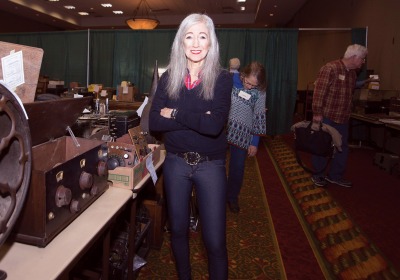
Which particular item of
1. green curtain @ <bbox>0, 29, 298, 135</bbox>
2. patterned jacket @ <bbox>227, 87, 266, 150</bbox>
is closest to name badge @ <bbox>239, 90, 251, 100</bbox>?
patterned jacket @ <bbox>227, 87, 266, 150</bbox>

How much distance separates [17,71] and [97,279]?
109 cm

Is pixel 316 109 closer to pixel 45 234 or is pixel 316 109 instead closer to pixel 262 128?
pixel 262 128

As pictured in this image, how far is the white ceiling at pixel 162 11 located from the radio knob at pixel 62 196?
819cm

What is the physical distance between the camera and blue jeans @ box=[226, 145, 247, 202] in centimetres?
256

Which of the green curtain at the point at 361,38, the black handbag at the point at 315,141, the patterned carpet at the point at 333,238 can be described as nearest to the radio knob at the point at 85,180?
the patterned carpet at the point at 333,238

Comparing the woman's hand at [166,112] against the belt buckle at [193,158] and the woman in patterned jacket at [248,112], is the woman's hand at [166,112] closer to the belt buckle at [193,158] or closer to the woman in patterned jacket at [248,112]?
the belt buckle at [193,158]

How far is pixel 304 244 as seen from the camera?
238 cm

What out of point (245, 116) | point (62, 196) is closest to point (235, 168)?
point (245, 116)

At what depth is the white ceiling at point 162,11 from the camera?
9086 millimetres

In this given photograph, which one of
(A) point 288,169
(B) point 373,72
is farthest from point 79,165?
(B) point 373,72

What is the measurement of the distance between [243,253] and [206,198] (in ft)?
3.42

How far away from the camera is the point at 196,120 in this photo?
1.31 meters

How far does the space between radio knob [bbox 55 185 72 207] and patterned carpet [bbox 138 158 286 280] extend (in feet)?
3.63

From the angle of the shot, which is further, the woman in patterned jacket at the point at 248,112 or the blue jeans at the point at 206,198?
the woman in patterned jacket at the point at 248,112
